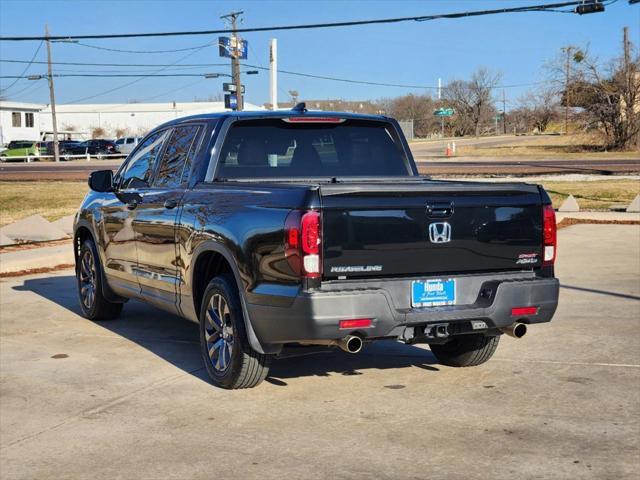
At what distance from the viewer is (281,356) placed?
5.89 m

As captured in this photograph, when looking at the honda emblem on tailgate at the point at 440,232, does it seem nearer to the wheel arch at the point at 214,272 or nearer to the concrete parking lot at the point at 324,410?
the concrete parking lot at the point at 324,410

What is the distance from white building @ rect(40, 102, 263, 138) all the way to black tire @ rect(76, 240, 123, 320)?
107 metres

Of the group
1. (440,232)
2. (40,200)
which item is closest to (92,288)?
(440,232)

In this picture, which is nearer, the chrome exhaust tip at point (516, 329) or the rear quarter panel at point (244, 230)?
the rear quarter panel at point (244, 230)

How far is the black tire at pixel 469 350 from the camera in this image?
6.71m

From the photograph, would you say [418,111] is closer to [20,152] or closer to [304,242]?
[20,152]

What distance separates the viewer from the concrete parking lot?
4688 mm

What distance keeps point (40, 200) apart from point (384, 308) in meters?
21.7

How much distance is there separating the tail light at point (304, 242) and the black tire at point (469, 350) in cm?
186

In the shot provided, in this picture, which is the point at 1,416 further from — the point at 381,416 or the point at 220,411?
the point at 381,416

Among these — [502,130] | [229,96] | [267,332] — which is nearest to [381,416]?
[267,332]

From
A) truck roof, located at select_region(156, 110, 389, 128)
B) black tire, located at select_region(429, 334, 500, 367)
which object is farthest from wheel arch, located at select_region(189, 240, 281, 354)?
black tire, located at select_region(429, 334, 500, 367)

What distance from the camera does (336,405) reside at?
5.81 m

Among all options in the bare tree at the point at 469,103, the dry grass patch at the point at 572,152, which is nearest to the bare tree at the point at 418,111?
the bare tree at the point at 469,103
